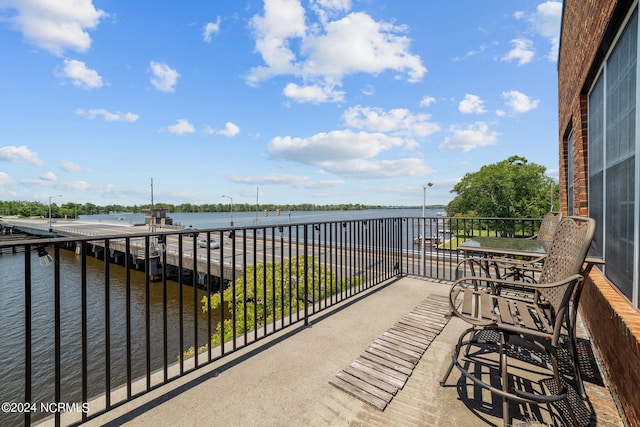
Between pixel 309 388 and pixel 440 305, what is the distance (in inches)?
81.5

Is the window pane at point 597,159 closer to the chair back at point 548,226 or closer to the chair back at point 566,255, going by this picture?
the chair back at point 548,226

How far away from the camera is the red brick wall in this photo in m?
1.37

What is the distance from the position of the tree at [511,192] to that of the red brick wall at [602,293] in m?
24.1

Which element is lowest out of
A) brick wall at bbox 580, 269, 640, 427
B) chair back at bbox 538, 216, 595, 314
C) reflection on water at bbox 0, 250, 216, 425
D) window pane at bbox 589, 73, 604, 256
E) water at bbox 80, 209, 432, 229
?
reflection on water at bbox 0, 250, 216, 425

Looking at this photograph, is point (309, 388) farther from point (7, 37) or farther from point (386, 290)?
point (7, 37)

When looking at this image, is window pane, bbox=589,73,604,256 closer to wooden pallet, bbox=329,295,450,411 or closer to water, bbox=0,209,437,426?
wooden pallet, bbox=329,295,450,411

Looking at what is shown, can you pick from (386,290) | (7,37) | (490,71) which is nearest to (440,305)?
(386,290)

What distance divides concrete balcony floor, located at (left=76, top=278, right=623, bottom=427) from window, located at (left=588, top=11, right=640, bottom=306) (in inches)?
34.7

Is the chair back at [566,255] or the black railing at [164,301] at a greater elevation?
the chair back at [566,255]

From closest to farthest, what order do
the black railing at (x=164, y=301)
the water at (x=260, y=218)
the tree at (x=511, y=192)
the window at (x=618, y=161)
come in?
the black railing at (x=164, y=301), the window at (x=618, y=161), the tree at (x=511, y=192), the water at (x=260, y=218)

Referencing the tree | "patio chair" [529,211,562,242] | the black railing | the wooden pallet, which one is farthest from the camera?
the tree

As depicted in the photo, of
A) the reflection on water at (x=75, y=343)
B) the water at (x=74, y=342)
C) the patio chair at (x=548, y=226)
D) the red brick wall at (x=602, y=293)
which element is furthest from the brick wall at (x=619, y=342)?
the reflection on water at (x=75, y=343)

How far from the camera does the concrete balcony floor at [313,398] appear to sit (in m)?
1.53

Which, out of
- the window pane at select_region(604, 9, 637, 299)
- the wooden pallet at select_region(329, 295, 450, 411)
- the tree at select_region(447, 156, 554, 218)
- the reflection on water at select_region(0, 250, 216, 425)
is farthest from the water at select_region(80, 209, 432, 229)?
the window pane at select_region(604, 9, 637, 299)
